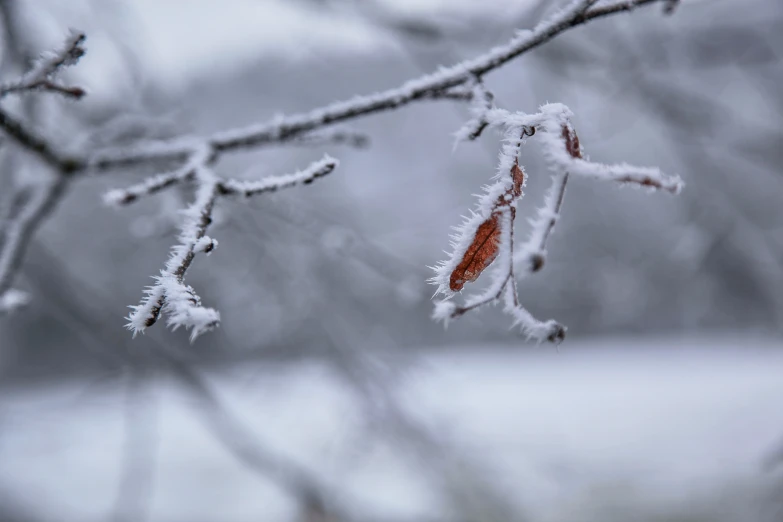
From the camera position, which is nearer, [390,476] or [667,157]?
[667,157]

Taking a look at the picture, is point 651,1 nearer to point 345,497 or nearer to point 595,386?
point 345,497

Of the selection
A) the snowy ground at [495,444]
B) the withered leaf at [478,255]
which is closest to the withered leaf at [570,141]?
the withered leaf at [478,255]

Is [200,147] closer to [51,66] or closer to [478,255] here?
[51,66]

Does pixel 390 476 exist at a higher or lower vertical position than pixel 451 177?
lower

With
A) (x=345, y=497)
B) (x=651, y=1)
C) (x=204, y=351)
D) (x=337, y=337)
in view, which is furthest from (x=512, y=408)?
(x=651, y=1)

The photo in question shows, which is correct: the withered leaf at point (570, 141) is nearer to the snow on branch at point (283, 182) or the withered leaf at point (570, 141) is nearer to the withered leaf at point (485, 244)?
the withered leaf at point (485, 244)

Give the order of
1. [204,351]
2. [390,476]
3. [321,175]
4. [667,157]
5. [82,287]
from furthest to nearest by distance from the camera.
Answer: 1. [204,351]
2. [390,476]
3. [667,157]
4. [82,287]
5. [321,175]

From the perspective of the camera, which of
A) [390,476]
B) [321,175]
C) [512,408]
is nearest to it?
[321,175]
